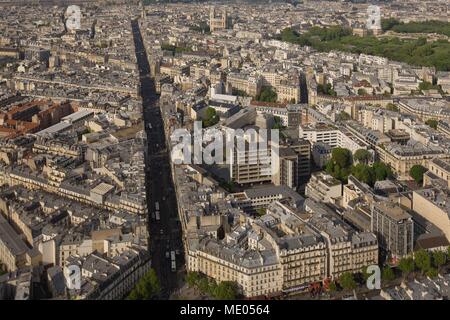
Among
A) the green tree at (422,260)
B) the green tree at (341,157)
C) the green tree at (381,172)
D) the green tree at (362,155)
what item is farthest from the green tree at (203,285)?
the green tree at (362,155)

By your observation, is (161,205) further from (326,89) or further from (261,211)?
(326,89)

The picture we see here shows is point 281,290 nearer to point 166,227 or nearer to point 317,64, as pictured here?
point 166,227

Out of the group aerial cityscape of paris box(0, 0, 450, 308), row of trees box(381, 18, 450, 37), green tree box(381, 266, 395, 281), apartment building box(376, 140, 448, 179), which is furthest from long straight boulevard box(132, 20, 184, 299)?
row of trees box(381, 18, 450, 37)

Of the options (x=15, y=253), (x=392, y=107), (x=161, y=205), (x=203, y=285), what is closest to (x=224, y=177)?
(x=161, y=205)

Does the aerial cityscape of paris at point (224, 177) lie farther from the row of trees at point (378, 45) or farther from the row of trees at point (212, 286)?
the row of trees at point (378, 45)

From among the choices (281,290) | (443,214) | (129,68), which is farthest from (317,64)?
(281,290)

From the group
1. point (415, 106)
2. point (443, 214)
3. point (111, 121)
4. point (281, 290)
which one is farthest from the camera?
point (415, 106)
